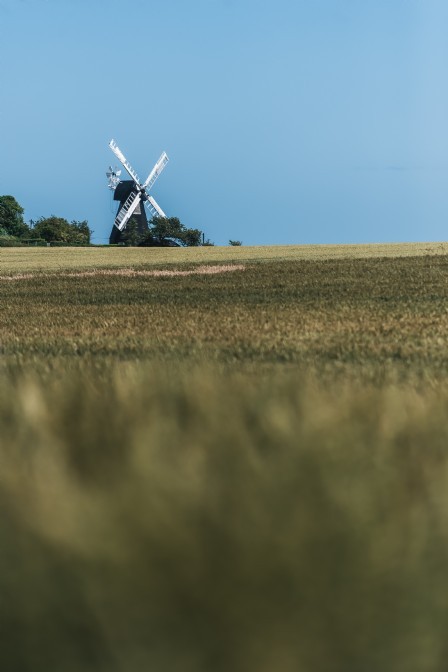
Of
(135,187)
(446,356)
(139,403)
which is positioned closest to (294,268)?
(446,356)

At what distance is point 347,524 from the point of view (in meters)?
1.61

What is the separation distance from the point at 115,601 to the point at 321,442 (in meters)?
0.67

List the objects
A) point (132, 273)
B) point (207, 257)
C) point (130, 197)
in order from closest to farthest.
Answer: point (132, 273), point (207, 257), point (130, 197)

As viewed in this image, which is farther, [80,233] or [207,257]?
[80,233]

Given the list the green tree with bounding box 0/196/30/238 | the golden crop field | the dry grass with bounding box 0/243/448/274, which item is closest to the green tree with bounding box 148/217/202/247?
the green tree with bounding box 0/196/30/238

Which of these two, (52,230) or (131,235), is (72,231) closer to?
(52,230)

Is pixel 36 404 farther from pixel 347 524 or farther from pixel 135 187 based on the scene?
pixel 135 187

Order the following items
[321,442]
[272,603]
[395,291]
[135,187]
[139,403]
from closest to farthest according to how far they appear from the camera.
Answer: [272,603]
[321,442]
[139,403]
[395,291]
[135,187]

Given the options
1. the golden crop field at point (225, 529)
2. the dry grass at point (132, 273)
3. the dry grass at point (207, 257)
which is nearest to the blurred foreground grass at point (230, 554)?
the golden crop field at point (225, 529)

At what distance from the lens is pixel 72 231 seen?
7812 cm

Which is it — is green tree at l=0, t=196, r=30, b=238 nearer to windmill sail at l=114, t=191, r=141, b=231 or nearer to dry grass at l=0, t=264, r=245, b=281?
windmill sail at l=114, t=191, r=141, b=231

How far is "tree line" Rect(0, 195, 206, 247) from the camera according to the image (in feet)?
212

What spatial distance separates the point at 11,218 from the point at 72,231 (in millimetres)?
6972

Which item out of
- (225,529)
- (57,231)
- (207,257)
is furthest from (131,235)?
(225,529)
